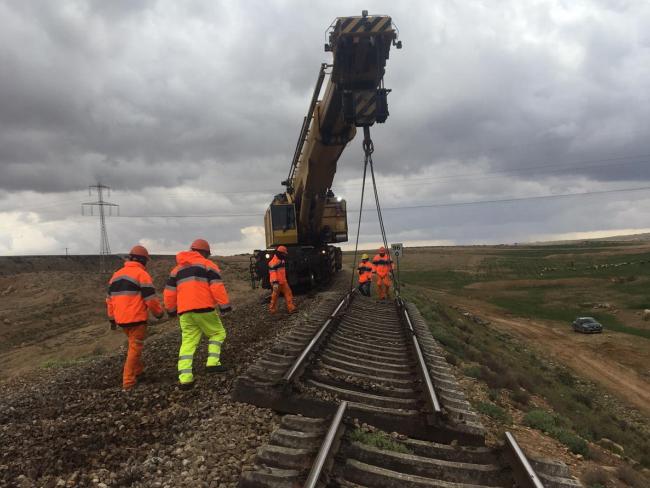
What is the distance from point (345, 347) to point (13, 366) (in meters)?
13.3

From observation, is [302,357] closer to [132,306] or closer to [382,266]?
[132,306]

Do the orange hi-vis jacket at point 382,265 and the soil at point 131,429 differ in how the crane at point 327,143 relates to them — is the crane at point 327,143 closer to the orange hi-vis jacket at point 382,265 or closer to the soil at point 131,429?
the orange hi-vis jacket at point 382,265

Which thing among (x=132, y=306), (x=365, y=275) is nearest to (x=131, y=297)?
(x=132, y=306)

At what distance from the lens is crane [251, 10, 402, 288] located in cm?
747

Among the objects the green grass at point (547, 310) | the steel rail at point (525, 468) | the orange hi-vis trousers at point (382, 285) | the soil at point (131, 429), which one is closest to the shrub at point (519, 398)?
the soil at point (131, 429)

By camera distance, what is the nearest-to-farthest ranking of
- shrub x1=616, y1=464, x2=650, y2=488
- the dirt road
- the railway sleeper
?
the railway sleeper, shrub x1=616, y1=464, x2=650, y2=488, the dirt road

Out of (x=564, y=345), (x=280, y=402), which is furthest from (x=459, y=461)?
(x=564, y=345)

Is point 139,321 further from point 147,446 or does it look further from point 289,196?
point 289,196

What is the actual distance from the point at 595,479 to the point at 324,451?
3545mm

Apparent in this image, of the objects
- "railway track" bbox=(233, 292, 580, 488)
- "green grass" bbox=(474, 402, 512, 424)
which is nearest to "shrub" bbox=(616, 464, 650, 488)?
"green grass" bbox=(474, 402, 512, 424)

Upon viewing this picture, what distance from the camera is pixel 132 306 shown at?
5.89 meters

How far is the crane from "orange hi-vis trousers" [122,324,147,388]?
512cm

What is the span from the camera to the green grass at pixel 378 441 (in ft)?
12.3

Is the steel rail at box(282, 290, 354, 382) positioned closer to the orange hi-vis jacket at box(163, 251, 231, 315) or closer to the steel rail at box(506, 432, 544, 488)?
the orange hi-vis jacket at box(163, 251, 231, 315)
